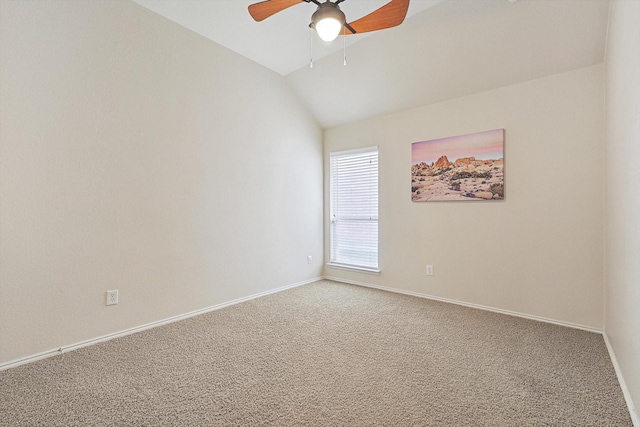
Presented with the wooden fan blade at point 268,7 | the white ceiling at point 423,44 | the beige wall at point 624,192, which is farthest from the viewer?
the white ceiling at point 423,44

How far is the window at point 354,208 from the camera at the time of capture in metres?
4.04

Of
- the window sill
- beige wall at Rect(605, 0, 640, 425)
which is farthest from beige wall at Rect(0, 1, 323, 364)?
beige wall at Rect(605, 0, 640, 425)

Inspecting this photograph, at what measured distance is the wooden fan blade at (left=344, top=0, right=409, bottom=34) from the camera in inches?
69.9

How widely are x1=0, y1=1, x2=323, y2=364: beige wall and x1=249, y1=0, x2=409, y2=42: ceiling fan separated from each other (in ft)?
4.35

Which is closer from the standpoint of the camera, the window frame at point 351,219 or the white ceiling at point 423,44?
the white ceiling at point 423,44

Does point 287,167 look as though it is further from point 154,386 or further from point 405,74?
point 154,386

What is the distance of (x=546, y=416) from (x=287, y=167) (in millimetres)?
3329

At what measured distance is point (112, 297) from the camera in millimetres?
2453

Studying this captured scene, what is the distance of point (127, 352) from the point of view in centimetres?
220

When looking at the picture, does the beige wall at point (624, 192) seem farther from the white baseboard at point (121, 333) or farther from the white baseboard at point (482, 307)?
the white baseboard at point (121, 333)

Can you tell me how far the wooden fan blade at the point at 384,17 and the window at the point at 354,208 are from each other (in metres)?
2.05

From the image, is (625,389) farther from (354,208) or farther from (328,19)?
(354,208)

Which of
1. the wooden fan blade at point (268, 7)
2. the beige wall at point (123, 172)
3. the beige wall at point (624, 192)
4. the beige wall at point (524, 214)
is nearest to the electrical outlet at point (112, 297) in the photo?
the beige wall at point (123, 172)

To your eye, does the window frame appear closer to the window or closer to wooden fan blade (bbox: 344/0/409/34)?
the window
